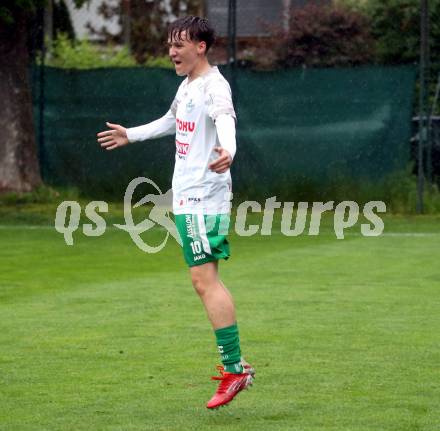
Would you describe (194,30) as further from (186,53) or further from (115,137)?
(115,137)

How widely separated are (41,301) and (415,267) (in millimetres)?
3971

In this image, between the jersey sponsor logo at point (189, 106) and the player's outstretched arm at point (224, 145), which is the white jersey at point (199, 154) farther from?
the player's outstretched arm at point (224, 145)

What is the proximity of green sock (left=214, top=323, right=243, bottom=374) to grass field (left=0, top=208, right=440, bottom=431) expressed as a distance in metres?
0.21

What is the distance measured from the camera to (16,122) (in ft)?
65.9

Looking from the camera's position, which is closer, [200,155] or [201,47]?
[200,155]

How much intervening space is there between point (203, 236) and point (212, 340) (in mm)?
2034

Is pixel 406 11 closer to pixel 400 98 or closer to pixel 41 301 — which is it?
pixel 400 98

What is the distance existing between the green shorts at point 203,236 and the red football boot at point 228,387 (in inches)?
22.2

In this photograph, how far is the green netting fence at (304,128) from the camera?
19344mm

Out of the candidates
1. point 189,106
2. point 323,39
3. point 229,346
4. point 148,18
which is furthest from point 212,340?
point 148,18

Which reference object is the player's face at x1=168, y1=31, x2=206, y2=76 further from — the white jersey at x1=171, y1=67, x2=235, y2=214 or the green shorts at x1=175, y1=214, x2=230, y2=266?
the green shorts at x1=175, y1=214, x2=230, y2=266

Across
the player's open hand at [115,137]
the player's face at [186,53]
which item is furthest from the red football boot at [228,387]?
the player's face at [186,53]

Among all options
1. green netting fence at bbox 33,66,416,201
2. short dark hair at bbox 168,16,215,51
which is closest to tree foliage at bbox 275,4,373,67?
green netting fence at bbox 33,66,416,201

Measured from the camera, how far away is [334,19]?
96.9 ft
